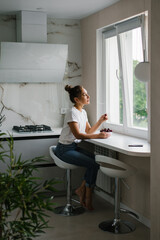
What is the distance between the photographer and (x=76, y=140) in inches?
176

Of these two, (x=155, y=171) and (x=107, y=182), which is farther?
(x=107, y=182)

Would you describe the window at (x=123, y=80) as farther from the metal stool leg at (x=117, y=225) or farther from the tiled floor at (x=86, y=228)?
the tiled floor at (x=86, y=228)

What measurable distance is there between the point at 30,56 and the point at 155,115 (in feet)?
8.11

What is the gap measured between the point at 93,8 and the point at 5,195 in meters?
3.33

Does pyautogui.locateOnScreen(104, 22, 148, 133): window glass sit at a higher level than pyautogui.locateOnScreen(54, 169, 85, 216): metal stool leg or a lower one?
higher

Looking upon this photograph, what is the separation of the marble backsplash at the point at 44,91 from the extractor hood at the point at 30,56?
0.19 meters

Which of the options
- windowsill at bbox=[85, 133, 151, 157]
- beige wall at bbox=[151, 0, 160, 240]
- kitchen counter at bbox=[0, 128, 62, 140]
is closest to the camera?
beige wall at bbox=[151, 0, 160, 240]

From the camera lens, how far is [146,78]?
3533mm

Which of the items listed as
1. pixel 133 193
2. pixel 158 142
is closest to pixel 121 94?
pixel 133 193

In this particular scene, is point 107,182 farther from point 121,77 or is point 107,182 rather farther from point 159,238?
point 159,238

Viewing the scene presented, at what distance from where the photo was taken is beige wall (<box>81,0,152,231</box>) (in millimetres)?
4035

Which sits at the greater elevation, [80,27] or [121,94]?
[80,27]

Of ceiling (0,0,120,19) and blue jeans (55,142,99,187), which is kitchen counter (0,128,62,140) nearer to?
blue jeans (55,142,99,187)

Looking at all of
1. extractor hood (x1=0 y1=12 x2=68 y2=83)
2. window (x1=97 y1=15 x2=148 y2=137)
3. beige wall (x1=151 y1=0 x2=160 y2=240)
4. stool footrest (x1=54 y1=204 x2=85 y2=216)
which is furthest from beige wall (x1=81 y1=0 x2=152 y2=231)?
beige wall (x1=151 y1=0 x2=160 y2=240)
